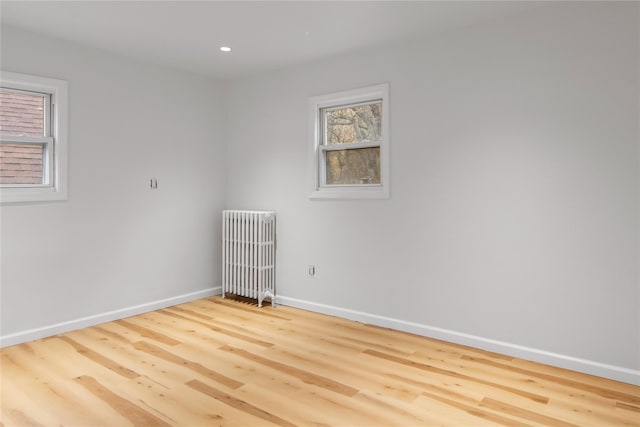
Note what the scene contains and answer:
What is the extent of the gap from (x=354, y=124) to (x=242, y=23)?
142 cm

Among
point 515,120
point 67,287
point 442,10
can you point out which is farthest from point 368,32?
point 67,287

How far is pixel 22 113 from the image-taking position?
3646mm

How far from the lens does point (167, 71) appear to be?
4.60 m

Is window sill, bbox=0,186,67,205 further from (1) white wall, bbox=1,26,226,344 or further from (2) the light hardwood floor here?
(2) the light hardwood floor

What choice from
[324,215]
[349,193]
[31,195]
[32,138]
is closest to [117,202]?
[31,195]

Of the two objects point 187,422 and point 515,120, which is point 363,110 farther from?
point 187,422

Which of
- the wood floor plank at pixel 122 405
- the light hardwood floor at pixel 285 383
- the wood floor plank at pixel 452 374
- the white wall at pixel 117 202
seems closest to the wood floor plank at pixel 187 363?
the light hardwood floor at pixel 285 383

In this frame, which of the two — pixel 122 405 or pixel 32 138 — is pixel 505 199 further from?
pixel 32 138

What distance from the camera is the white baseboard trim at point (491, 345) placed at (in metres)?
2.92

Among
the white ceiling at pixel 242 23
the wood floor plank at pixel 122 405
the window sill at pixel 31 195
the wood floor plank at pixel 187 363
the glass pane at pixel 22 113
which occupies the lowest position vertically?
the wood floor plank at pixel 122 405

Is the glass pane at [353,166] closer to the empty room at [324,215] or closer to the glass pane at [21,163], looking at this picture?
the empty room at [324,215]

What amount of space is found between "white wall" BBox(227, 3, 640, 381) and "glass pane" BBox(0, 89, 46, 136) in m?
2.35

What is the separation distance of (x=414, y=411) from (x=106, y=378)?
198cm

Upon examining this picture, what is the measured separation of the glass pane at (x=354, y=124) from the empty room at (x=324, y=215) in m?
0.03
